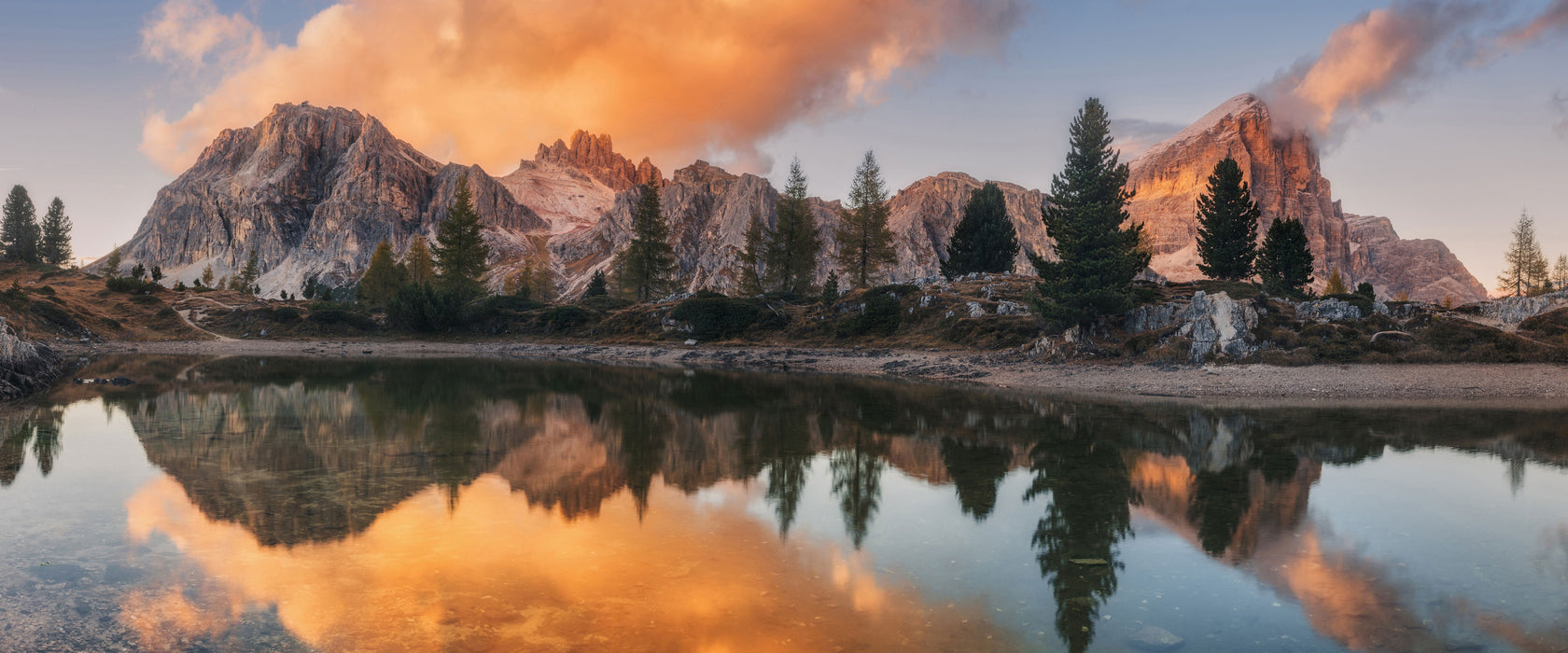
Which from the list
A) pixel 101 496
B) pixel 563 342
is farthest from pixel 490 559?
pixel 563 342

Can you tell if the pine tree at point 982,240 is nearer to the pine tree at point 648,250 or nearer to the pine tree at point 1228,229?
the pine tree at point 1228,229

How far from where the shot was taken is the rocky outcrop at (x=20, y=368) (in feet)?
91.0

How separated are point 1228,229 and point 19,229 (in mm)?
161186

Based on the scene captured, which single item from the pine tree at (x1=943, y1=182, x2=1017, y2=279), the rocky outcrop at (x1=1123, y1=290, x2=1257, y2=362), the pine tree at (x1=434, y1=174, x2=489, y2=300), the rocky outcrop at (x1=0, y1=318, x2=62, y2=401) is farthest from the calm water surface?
the pine tree at (x1=434, y1=174, x2=489, y2=300)

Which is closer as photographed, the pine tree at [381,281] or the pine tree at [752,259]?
the pine tree at [752,259]

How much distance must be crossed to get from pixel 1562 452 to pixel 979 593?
20.6 m

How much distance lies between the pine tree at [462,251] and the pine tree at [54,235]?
79.7 m

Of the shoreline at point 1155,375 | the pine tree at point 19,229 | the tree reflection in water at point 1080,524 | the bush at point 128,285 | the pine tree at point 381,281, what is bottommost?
the tree reflection in water at point 1080,524

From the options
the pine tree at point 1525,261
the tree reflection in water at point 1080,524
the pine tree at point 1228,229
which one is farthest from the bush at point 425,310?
the pine tree at point 1525,261

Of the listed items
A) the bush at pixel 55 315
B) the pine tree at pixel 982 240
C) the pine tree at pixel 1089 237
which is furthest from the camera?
the pine tree at pixel 982 240

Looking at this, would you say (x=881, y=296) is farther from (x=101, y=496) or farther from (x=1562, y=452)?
(x=101, y=496)

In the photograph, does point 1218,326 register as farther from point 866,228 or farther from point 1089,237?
point 866,228

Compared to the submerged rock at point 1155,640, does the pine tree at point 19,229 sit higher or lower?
higher

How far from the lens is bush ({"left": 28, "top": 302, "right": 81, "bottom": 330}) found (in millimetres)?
59250
